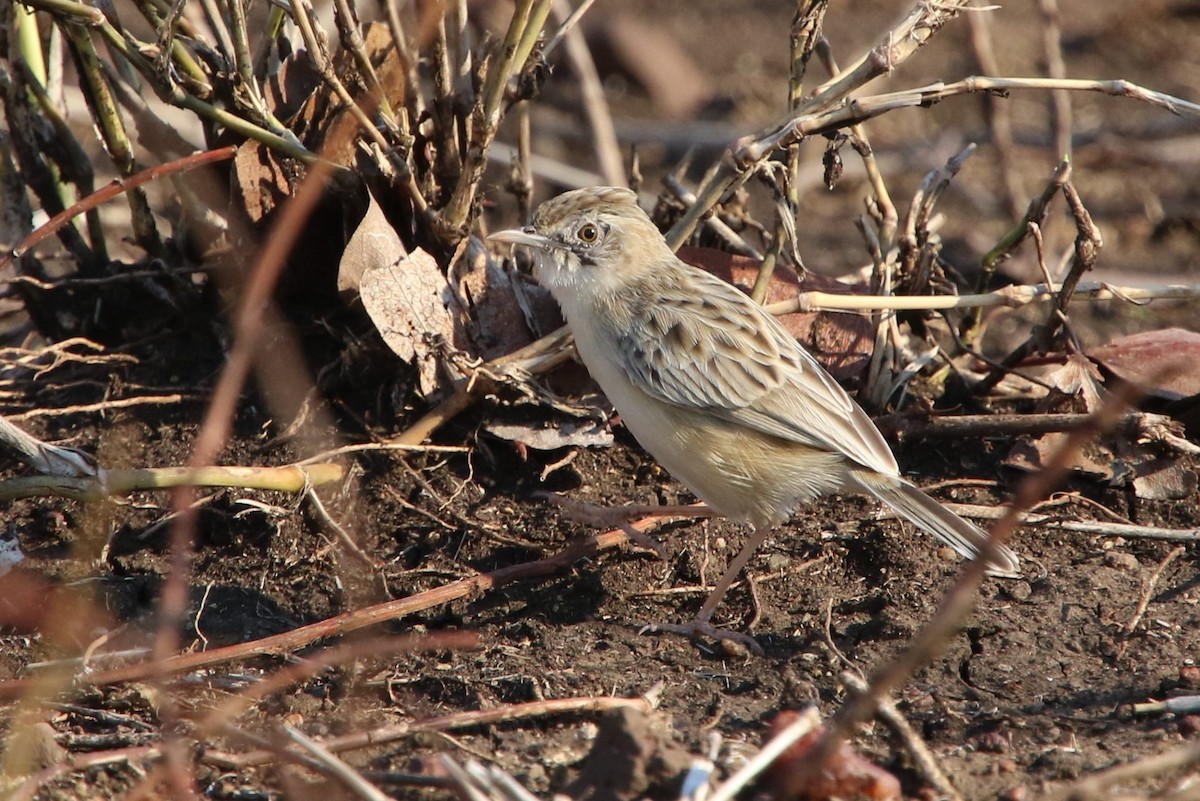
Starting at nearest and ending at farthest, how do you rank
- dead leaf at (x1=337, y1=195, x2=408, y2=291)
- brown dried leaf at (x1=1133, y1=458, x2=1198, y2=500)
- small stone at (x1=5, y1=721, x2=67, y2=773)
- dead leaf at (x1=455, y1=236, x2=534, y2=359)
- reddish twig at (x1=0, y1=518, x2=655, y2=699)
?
small stone at (x1=5, y1=721, x2=67, y2=773)
reddish twig at (x1=0, y1=518, x2=655, y2=699)
dead leaf at (x1=337, y1=195, x2=408, y2=291)
brown dried leaf at (x1=1133, y1=458, x2=1198, y2=500)
dead leaf at (x1=455, y1=236, x2=534, y2=359)

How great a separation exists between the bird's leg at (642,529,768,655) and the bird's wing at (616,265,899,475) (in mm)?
482

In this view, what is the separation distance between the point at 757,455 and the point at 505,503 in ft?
3.79

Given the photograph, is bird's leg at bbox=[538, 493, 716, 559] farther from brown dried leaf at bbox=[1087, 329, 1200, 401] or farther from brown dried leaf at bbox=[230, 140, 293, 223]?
brown dried leaf at bbox=[1087, 329, 1200, 401]

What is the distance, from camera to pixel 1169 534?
558cm

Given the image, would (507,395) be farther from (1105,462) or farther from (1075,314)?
(1075,314)

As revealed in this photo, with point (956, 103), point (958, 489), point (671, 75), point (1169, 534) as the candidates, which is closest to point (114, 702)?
point (958, 489)

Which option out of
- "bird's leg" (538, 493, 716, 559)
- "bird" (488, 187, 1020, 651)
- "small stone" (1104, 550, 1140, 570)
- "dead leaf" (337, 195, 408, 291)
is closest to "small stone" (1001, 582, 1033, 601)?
"bird" (488, 187, 1020, 651)

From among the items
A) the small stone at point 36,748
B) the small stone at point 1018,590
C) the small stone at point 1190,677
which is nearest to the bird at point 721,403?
the small stone at point 1018,590

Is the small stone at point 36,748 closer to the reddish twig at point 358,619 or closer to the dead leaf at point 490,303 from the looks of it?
the reddish twig at point 358,619

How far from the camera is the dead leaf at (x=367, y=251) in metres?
5.69

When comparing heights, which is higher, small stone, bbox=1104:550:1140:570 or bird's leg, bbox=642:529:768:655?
small stone, bbox=1104:550:1140:570

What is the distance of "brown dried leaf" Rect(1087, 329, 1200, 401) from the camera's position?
606cm

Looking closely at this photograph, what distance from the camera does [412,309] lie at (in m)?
A: 5.72

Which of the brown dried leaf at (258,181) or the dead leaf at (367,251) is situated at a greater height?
the brown dried leaf at (258,181)
